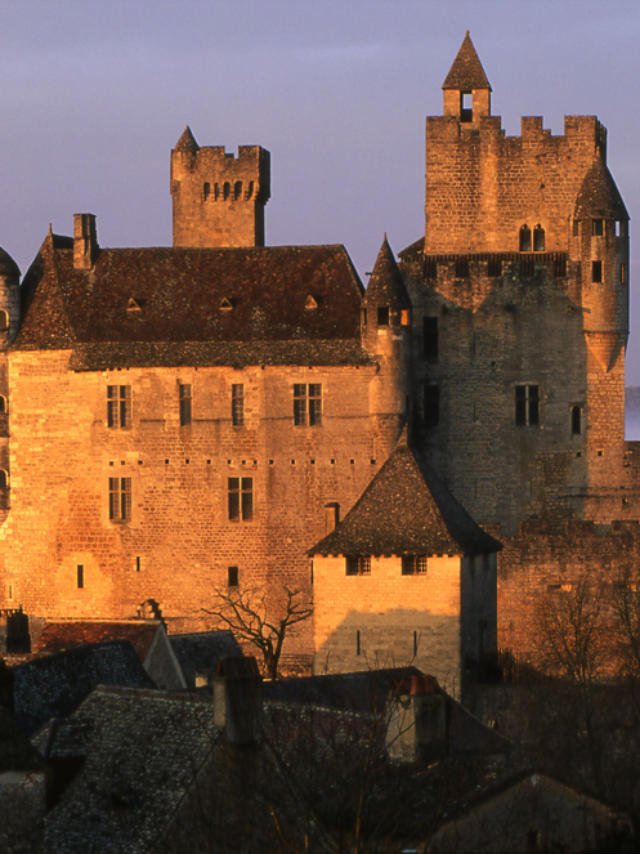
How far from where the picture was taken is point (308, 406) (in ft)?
191

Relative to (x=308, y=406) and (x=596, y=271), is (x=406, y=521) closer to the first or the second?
(x=308, y=406)

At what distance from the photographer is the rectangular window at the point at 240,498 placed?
5825 centimetres

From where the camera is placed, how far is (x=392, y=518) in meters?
48.1

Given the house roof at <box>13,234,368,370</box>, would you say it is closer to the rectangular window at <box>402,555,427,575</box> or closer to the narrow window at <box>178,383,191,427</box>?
the narrow window at <box>178,383,191,427</box>

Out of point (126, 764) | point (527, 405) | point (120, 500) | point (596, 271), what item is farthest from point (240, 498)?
point (126, 764)

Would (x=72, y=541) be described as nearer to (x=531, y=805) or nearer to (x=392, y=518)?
(x=392, y=518)

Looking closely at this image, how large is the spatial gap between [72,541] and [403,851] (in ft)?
103

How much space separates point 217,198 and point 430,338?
12015 mm

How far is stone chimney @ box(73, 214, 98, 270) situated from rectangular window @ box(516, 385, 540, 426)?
39.1 feet

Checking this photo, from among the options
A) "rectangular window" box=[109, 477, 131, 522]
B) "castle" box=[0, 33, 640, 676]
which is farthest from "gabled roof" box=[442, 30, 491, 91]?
"rectangular window" box=[109, 477, 131, 522]

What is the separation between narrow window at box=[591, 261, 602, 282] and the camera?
5978cm

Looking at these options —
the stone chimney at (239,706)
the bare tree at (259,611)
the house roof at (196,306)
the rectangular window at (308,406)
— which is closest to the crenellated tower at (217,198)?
the house roof at (196,306)

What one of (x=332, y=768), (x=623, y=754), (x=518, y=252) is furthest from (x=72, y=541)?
(x=332, y=768)

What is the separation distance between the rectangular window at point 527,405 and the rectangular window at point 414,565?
1332 cm
